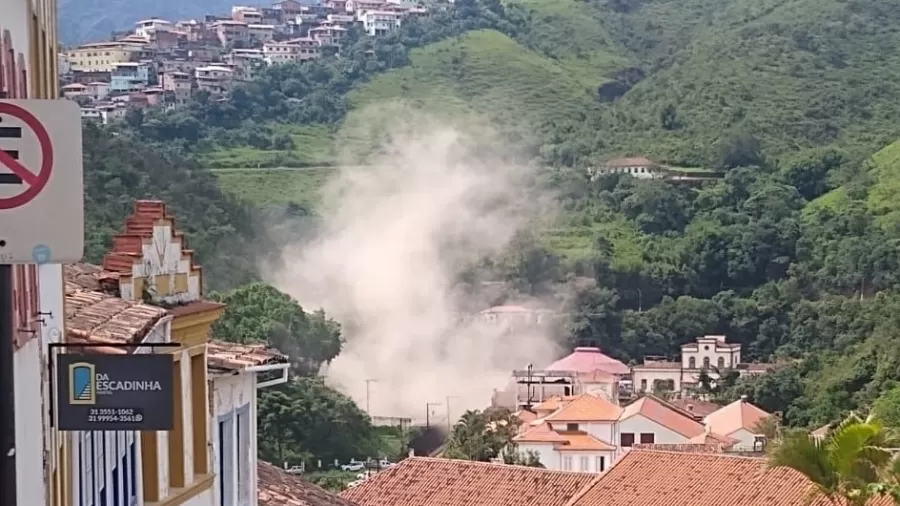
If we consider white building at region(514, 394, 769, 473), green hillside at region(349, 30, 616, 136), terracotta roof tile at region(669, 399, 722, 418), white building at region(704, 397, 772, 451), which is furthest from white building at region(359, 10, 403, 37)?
white building at region(514, 394, 769, 473)

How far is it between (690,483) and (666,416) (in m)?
30.6

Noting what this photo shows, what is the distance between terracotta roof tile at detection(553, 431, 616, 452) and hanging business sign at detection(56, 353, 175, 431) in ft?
144

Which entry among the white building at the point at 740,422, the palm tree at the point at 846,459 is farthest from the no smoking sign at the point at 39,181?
the white building at the point at 740,422

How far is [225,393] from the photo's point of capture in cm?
939

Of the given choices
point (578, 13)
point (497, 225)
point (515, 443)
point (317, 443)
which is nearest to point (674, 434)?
point (515, 443)

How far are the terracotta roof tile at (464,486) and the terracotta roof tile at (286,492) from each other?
1511cm

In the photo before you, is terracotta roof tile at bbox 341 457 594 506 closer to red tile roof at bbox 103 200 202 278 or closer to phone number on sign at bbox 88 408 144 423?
red tile roof at bbox 103 200 202 278

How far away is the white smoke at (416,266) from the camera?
86.2 metres

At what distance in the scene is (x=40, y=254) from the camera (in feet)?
11.5

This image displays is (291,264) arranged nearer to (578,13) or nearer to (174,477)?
(578,13)

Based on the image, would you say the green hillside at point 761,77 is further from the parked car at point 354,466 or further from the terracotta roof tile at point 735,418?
the parked car at point 354,466

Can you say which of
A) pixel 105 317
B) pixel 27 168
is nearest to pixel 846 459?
pixel 105 317

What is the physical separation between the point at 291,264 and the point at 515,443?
46036mm

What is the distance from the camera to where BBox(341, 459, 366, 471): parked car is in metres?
53.0
